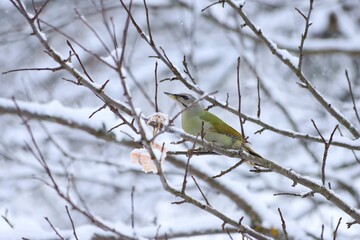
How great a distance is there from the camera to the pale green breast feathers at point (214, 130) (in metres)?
4.23

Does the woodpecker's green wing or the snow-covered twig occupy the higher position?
the woodpecker's green wing

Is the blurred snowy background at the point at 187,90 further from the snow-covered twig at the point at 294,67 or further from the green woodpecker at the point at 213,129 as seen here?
the snow-covered twig at the point at 294,67

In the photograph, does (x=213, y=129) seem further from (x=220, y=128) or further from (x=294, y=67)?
(x=294, y=67)

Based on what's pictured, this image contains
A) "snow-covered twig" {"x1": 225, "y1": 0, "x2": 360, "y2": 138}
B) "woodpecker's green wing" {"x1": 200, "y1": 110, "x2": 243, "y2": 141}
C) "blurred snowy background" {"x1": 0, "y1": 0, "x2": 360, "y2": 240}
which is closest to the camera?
"snow-covered twig" {"x1": 225, "y1": 0, "x2": 360, "y2": 138}

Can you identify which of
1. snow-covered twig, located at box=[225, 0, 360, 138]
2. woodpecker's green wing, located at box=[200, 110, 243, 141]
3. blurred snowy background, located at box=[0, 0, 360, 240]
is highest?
blurred snowy background, located at box=[0, 0, 360, 240]

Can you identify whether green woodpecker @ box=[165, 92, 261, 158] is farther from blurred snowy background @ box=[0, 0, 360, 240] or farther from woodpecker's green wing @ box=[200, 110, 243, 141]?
blurred snowy background @ box=[0, 0, 360, 240]

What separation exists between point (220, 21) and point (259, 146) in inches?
101

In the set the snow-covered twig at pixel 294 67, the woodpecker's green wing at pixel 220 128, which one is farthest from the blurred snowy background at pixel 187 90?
the snow-covered twig at pixel 294 67

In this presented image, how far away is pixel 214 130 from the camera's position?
4.25 metres

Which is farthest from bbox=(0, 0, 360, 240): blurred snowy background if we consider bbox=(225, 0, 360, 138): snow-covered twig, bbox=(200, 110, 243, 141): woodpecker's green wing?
bbox=(225, 0, 360, 138): snow-covered twig

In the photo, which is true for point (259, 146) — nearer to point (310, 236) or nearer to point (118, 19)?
point (118, 19)

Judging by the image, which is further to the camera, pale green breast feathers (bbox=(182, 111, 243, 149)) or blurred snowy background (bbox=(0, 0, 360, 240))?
blurred snowy background (bbox=(0, 0, 360, 240))

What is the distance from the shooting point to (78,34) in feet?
33.3

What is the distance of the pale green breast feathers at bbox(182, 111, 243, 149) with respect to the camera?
4.23 metres
